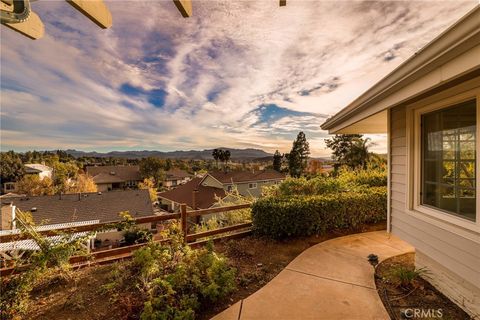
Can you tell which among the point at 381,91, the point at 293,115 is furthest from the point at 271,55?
the point at 293,115

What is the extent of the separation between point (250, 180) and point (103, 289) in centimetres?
2522

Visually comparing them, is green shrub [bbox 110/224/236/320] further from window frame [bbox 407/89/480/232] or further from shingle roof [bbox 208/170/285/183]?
shingle roof [bbox 208/170/285/183]

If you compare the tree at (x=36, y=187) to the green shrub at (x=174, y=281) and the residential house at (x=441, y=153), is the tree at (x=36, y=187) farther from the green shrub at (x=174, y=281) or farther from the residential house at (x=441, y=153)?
the residential house at (x=441, y=153)

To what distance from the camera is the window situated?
2.42 meters

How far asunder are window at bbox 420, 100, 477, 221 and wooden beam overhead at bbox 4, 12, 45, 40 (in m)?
3.65

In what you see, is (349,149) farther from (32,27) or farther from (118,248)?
(32,27)

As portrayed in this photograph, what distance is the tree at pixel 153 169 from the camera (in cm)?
4328

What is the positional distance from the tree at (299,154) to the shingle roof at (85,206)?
81.0ft

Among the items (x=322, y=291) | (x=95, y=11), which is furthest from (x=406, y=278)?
(x=95, y=11)

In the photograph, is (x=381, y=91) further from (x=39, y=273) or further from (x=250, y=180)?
(x=250, y=180)

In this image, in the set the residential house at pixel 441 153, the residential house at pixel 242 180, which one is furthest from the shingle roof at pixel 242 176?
the residential house at pixel 441 153
